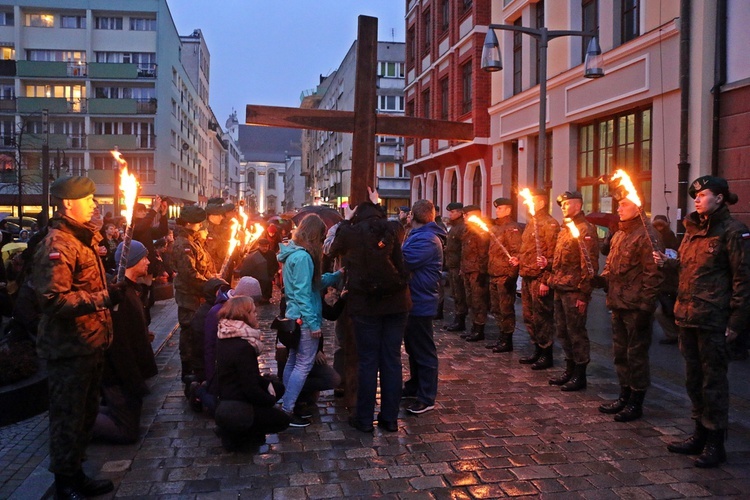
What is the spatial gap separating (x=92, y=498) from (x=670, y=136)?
12.0m

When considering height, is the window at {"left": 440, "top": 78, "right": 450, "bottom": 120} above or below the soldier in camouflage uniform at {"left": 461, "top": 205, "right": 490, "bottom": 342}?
above

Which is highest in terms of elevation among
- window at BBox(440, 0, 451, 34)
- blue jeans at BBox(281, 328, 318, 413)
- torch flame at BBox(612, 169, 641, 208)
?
window at BBox(440, 0, 451, 34)

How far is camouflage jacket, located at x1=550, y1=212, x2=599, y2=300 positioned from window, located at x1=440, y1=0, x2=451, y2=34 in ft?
69.2

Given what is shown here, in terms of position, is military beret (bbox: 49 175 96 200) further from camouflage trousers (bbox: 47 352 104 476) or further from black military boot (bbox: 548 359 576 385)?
black military boot (bbox: 548 359 576 385)

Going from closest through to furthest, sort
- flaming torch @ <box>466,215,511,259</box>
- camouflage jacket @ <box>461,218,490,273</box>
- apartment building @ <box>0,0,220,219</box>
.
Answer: flaming torch @ <box>466,215,511,259</box>, camouflage jacket @ <box>461,218,490,273</box>, apartment building @ <box>0,0,220,219</box>

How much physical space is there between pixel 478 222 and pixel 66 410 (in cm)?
634

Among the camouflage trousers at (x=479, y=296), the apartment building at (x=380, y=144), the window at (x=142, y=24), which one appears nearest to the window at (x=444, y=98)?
the apartment building at (x=380, y=144)

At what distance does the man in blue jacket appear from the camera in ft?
20.7

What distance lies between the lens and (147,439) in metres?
5.39

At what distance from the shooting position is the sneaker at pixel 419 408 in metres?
6.16

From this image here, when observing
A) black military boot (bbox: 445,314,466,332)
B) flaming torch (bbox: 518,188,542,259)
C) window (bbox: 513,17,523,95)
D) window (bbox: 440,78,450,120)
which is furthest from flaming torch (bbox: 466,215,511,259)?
window (bbox: 440,78,450,120)

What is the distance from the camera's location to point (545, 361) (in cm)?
788

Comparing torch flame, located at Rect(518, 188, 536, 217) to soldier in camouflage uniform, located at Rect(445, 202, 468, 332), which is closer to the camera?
torch flame, located at Rect(518, 188, 536, 217)

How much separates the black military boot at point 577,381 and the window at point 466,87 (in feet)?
59.7
